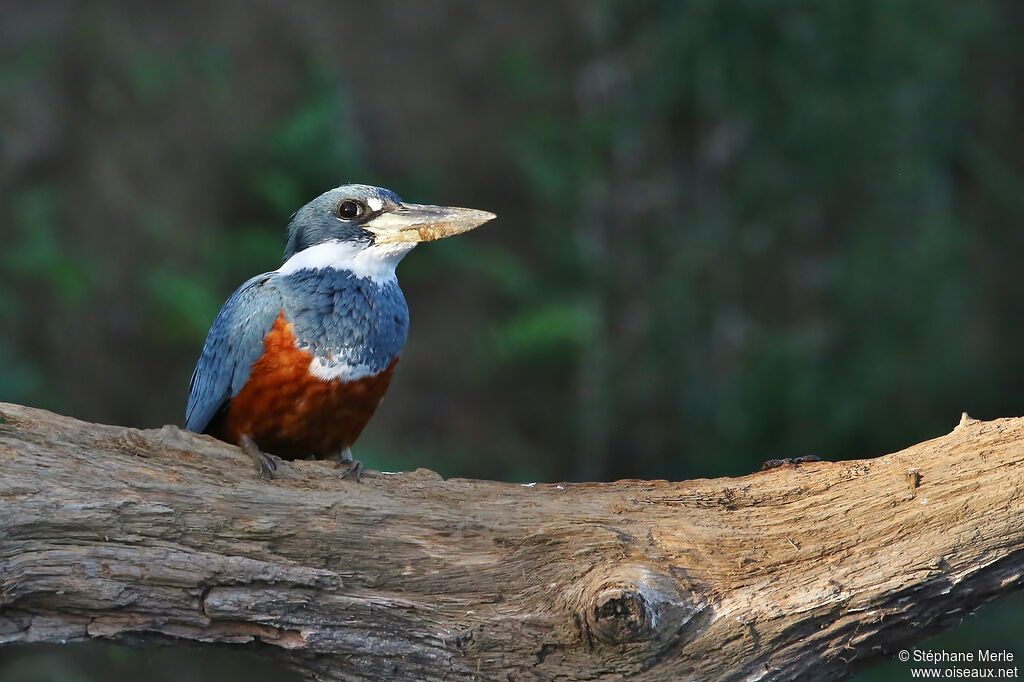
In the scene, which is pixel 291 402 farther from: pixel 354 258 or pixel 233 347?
pixel 354 258

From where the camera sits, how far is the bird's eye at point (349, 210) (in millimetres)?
3736

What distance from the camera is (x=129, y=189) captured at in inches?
297

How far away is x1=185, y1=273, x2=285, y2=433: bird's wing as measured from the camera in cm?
357

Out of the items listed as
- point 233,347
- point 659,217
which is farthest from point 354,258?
point 659,217

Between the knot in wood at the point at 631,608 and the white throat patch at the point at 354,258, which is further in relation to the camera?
the white throat patch at the point at 354,258

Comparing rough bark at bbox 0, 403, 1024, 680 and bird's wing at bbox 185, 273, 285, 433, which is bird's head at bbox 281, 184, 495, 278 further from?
rough bark at bbox 0, 403, 1024, 680

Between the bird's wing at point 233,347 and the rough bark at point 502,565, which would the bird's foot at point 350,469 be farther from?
the bird's wing at point 233,347

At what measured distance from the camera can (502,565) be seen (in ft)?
9.59

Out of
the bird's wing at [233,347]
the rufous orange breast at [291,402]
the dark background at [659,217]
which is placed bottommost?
the rufous orange breast at [291,402]

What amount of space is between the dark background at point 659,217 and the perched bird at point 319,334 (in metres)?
3.31

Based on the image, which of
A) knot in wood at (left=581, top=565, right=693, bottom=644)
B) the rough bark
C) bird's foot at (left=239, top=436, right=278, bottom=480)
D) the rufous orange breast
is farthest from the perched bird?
knot in wood at (left=581, top=565, right=693, bottom=644)

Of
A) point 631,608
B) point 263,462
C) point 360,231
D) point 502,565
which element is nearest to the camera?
point 631,608

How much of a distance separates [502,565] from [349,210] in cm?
138

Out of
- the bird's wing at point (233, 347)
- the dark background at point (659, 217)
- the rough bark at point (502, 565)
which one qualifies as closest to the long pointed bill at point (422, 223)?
the bird's wing at point (233, 347)
